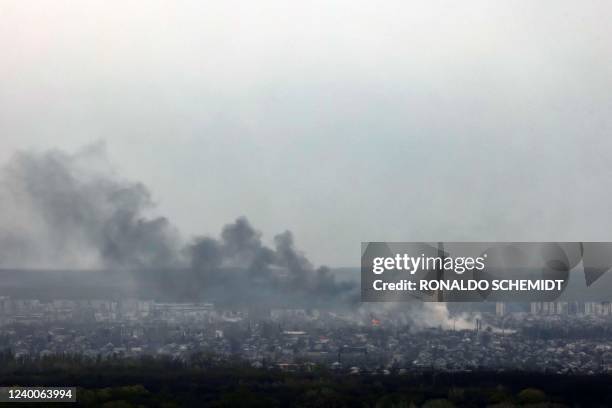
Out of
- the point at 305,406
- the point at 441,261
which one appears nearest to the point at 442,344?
the point at 441,261

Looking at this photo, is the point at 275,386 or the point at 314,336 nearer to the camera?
the point at 275,386

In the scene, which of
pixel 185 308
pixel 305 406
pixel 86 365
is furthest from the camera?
pixel 185 308

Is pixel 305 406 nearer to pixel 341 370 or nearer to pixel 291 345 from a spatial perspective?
pixel 341 370

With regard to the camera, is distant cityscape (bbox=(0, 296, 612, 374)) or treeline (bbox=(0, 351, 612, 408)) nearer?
treeline (bbox=(0, 351, 612, 408))

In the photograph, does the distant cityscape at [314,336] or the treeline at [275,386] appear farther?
the distant cityscape at [314,336]

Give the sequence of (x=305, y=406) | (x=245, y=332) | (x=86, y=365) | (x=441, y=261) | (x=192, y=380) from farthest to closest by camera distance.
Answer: (x=245, y=332)
(x=441, y=261)
(x=86, y=365)
(x=192, y=380)
(x=305, y=406)
